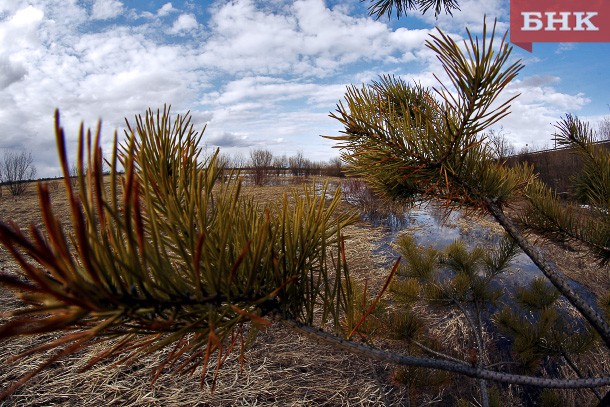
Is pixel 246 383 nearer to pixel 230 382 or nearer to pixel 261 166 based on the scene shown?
Answer: pixel 230 382

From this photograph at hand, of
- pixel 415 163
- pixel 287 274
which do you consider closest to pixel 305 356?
pixel 415 163

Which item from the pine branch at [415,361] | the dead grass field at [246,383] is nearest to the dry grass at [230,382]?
the dead grass field at [246,383]

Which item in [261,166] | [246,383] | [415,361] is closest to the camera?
[415,361]

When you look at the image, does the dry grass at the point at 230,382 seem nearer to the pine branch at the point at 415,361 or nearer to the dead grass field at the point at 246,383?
the dead grass field at the point at 246,383

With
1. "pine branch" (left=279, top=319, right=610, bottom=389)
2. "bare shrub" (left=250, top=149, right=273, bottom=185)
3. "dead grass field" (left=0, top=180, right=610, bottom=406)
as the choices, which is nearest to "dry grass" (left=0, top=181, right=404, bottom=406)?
"dead grass field" (left=0, top=180, right=610, bottom=406)

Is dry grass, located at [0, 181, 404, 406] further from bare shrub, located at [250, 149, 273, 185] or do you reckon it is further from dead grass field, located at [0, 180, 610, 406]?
bare shrub, located at [250, 149, 273, 185]

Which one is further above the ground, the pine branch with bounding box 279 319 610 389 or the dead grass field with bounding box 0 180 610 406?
the pine branch with bounding box 279 319 610 389

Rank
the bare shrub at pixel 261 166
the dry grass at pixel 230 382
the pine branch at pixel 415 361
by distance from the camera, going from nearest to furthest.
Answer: the pine branch at pixel 415 361
the dry grass at pixel 230 382
the bare shrub at pixel 261 166

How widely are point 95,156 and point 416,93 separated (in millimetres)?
1100

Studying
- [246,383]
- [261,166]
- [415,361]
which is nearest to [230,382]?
[246,383]

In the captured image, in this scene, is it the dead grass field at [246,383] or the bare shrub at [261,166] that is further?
the bare shrub at [261,166]

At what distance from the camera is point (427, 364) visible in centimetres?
69

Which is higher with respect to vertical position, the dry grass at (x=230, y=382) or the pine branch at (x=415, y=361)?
the pine branch at (x=415, y=361)

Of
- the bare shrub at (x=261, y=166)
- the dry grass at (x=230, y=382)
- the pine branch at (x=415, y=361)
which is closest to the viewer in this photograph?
the pine branch at (x=415, y=361)
